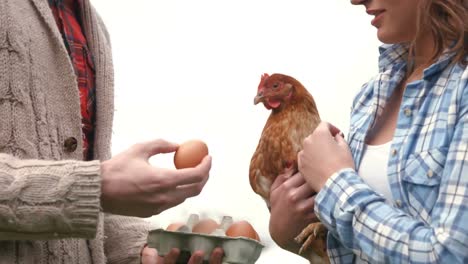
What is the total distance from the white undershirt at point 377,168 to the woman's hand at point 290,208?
0.16 m

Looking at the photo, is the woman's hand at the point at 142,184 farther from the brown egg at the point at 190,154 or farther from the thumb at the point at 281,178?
the thumb at the point at 281,178

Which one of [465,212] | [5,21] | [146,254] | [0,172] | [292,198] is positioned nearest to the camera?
[465,212]

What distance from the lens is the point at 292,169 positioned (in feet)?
6.05

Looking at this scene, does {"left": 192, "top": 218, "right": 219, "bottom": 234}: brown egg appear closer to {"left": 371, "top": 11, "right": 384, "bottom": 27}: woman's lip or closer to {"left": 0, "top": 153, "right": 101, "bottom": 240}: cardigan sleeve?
{"left": 0, "top": 153, "right": 101, "bottom": 240}: cardigan sleeve

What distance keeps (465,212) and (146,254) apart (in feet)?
3.13

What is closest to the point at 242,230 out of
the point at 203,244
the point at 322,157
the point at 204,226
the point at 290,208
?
the point at 204,226

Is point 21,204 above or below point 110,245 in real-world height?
above

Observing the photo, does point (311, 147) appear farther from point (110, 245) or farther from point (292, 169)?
point (110, 245)

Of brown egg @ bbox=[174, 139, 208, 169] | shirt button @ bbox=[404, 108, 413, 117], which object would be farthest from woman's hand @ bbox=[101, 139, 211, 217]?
shirt button @ bbox=[404, 108, 413, 117]

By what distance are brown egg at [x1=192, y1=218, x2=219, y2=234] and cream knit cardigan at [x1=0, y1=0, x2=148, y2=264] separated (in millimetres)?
455

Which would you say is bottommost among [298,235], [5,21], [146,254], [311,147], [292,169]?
[146,254]

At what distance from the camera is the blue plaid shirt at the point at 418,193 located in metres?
1.35

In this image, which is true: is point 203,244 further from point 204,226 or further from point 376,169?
point 376,169

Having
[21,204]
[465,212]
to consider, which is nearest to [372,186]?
[465,212]
